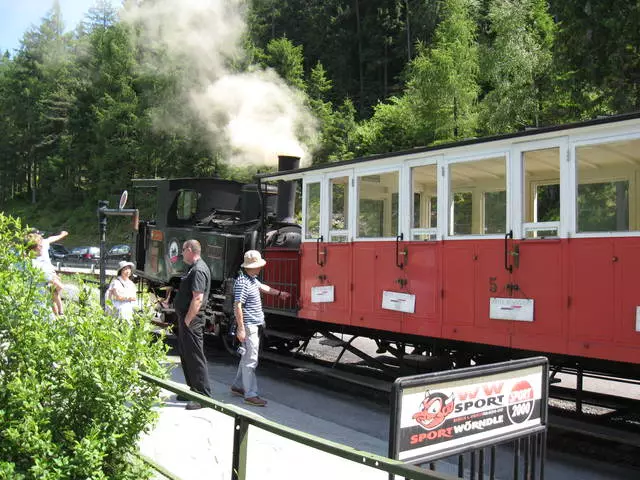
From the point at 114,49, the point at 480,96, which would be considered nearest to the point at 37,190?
the point at 114,49

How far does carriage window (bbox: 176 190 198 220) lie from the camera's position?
505 inches

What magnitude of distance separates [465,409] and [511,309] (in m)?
3.97

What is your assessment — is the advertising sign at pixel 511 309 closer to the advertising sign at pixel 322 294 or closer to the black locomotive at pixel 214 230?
the advertising sign at pixel 322 294

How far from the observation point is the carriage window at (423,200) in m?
7.80

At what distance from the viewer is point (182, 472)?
13.3ft

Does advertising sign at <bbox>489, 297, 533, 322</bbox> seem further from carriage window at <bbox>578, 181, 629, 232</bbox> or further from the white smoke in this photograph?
the white smoke

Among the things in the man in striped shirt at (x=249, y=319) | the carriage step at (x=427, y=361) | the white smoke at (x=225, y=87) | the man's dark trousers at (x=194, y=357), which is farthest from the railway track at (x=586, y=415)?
the white smoke at (x=225, y=87)

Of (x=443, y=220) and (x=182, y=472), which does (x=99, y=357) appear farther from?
(x=443, y=220)

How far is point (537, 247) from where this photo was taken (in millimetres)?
6492

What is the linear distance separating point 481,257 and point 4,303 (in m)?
4.82

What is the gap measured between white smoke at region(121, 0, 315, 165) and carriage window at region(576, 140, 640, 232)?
9817mm

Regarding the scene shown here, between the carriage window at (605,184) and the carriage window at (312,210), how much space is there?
411 cm

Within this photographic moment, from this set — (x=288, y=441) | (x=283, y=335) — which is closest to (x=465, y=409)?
(x=288, y=441)

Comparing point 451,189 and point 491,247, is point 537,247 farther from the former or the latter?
point 451,189
